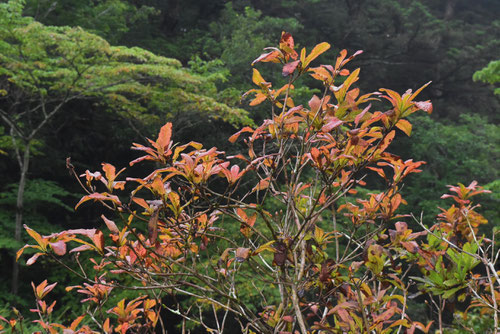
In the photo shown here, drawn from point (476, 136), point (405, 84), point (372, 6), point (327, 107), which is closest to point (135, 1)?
point (372, 6)

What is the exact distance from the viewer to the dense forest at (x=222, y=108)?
112 centimetres

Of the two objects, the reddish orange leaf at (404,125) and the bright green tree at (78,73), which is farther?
the bright green tree at (78,73)

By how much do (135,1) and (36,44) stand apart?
5408mm

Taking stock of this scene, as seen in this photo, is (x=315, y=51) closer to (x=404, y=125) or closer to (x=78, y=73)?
(x=404, y=125)

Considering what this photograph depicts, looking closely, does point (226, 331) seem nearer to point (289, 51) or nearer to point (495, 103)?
point (289, 51)

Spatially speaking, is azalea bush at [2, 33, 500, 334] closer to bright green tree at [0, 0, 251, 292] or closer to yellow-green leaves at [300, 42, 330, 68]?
yellow-green leaves at [300, 42, 330, 68]

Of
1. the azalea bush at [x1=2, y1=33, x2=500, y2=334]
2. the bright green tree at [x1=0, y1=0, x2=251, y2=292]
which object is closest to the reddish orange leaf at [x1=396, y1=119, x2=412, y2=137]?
the azalea bush at [x1=2, y1=33, x2=500, y2=334]

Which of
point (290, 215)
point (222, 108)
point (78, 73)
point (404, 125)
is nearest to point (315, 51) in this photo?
point (404, 125)

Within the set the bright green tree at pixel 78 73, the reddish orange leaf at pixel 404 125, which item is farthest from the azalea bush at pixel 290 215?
the bright green tree at pixel 78 73

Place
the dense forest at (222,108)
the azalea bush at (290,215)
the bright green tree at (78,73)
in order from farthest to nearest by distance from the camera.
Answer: the bright green tree at (78,73) → the dense forest at (222,108) → the azalea bush at (290,215)

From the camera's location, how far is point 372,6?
1151 cm

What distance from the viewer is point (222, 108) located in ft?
16.3

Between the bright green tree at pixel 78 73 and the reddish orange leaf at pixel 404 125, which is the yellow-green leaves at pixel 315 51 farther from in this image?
the bright green tree at pixel 78 73

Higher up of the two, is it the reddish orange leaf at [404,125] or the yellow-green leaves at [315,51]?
the yellow-green leaves at [315,51]
